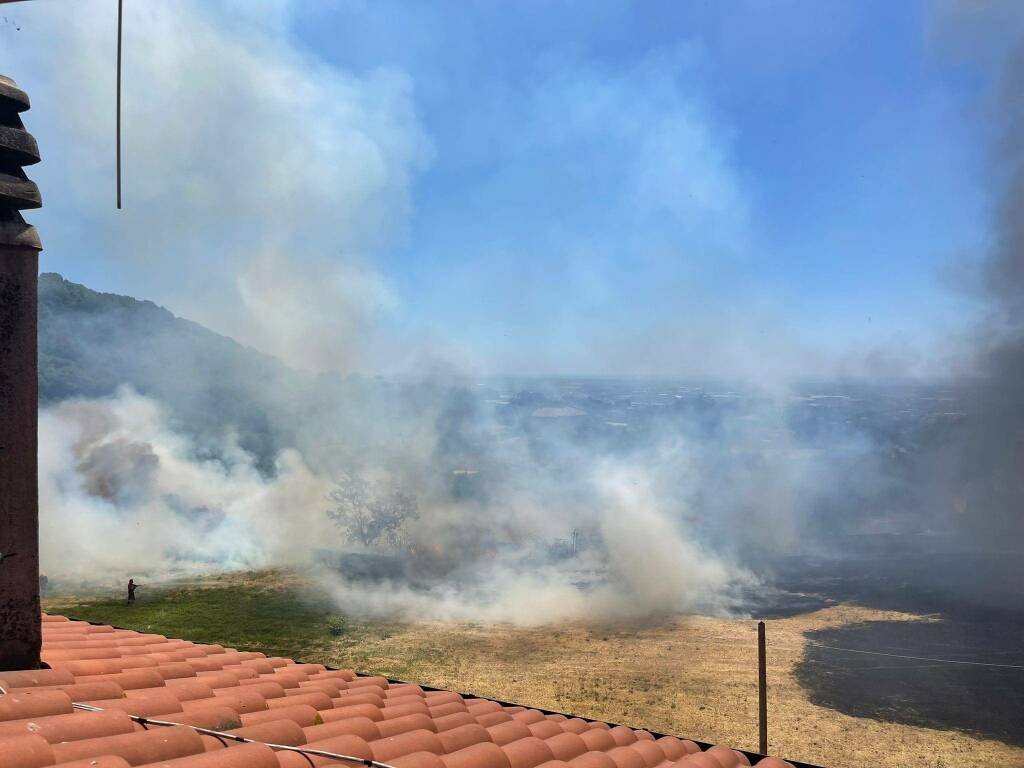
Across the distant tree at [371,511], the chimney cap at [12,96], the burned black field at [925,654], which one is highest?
the chimney cap at [12,96]

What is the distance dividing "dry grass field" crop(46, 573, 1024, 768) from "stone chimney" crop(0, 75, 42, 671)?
60.5 ft

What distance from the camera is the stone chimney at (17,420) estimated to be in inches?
219

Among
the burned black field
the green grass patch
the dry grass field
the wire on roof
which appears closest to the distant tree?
the dry grass field

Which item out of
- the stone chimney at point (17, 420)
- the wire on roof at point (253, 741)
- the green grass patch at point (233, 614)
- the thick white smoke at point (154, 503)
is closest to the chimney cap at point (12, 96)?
the stone chimney at point (17, 420)

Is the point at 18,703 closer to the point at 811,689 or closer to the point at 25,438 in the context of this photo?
the point at 25,438

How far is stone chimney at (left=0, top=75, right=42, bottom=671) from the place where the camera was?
5566 mm

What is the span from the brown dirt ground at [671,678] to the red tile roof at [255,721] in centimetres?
1543

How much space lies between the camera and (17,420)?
222 inches

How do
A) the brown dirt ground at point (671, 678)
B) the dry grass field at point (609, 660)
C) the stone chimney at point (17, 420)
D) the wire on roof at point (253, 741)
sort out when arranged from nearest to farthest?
the wire on roof at point (253, 741), the stone chimney at point (17, 420), the brown dirt ground at point (671, 678), the dry grass field at point (609, 660)

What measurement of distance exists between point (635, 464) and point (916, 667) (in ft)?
135

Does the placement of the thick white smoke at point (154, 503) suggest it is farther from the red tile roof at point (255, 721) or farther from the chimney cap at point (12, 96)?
the chimney cap at point (12, 96)

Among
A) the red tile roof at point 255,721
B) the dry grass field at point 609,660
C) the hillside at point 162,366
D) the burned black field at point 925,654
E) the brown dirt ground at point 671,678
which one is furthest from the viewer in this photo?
the hillside at point 162,366

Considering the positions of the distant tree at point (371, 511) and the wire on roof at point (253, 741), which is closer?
the wire on roof at point (253, 741)

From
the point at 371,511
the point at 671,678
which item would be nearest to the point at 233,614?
the point at 671,678
